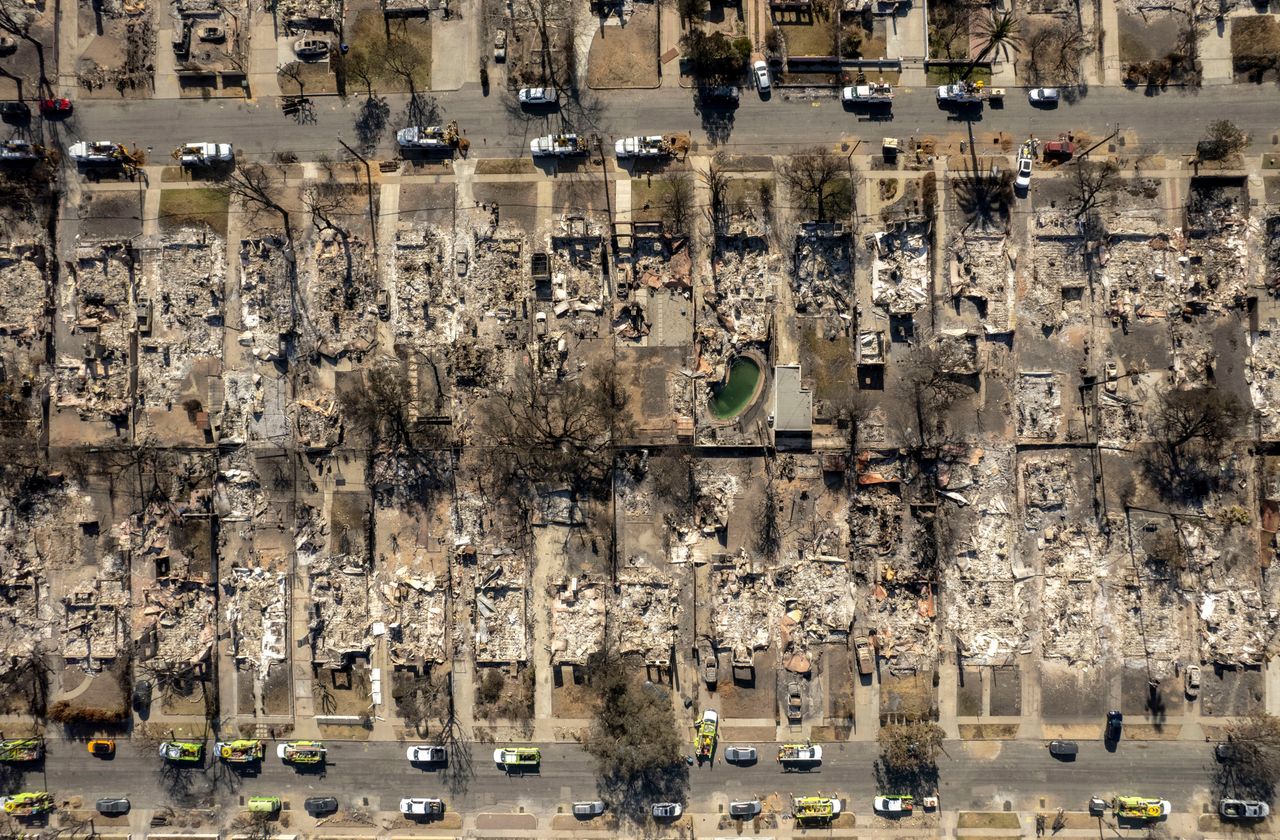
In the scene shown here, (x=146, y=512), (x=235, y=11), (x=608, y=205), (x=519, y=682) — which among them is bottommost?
(x=519, y=682)

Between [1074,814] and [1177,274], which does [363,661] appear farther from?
[1177,274]

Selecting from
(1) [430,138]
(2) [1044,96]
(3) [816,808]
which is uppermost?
(2) [1044,96]

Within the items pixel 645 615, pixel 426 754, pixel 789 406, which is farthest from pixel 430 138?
pixel 426 754

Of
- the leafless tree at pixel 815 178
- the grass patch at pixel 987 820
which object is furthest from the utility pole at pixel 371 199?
the grass patch at pixel 987 820

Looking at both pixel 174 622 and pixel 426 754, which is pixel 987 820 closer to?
pixel 426 754

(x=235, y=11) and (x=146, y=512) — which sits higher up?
(x=235, y=11)

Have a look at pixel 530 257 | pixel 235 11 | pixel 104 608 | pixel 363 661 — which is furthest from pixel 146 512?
pixel 235 11

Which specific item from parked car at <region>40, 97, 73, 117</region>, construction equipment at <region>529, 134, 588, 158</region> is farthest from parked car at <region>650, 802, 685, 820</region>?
parked car at <region>40, 97, 73, 117</region>
